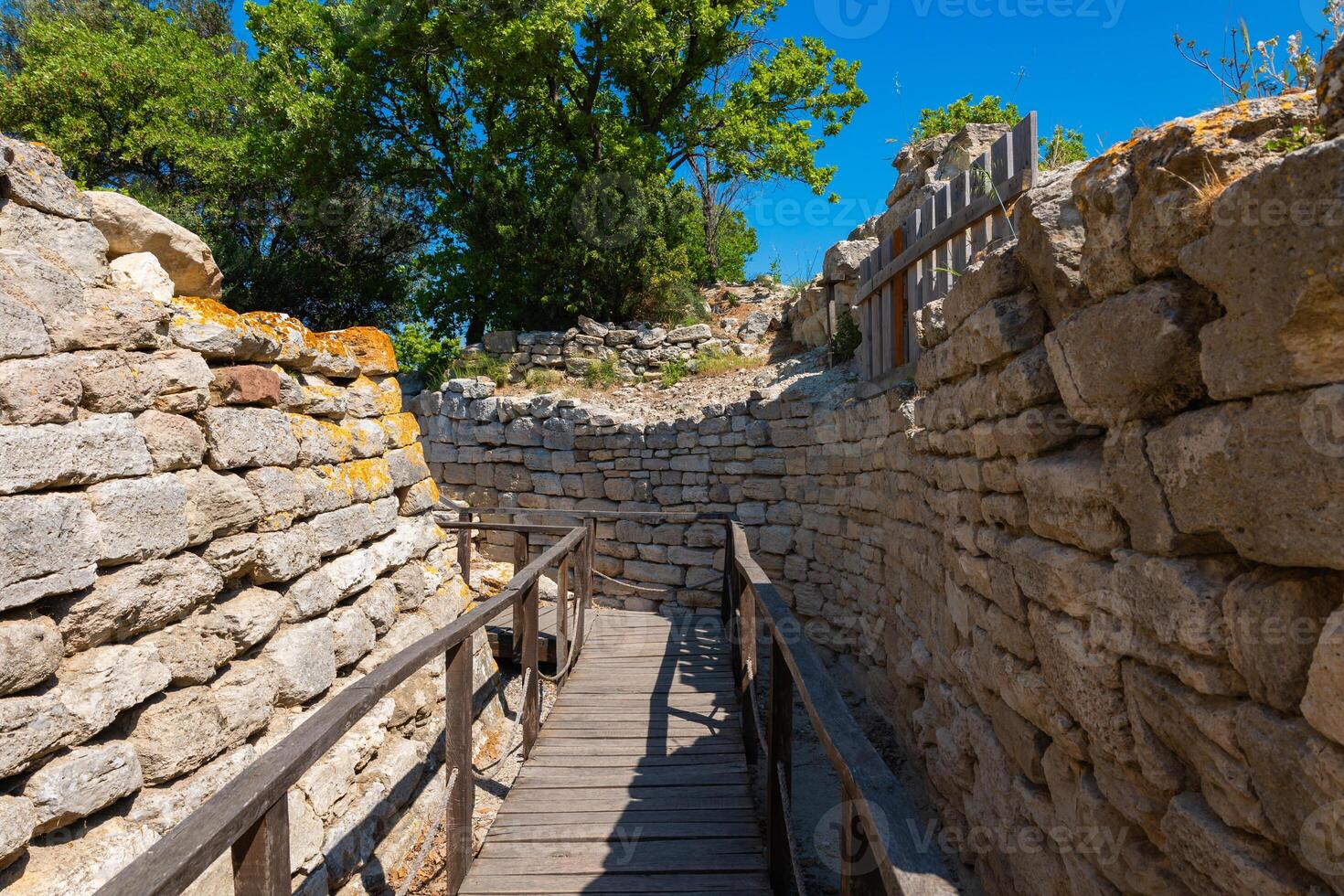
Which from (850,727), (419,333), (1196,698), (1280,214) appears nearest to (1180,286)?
(1280,214)

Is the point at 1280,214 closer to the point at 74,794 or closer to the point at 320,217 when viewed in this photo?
the point at 74,794

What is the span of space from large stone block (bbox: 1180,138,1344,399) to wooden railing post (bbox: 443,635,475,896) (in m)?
2.37

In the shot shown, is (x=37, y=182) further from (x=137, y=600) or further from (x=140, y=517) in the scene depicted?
(x=137, y=600)

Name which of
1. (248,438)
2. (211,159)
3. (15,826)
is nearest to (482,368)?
(211,159)

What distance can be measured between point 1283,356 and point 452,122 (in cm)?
1657

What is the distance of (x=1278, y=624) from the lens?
1.24 metres

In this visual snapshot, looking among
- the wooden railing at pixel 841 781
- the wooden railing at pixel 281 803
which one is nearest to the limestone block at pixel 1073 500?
the wooden railing at pixel 841 781

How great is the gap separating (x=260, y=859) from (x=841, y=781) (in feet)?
4.08

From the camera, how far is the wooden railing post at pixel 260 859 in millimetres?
1503

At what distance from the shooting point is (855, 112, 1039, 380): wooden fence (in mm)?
3730

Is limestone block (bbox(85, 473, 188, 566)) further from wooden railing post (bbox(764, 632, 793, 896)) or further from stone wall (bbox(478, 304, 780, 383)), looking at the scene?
stone wall (bbox(478, 304, 780, 383))

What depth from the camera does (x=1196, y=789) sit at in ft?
4.85

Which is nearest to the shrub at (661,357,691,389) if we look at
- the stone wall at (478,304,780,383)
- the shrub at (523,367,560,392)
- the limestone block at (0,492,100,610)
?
the stone wall at (478,304,780,383)

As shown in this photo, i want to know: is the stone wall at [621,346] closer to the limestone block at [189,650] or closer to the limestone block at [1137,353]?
the limestone block at [189,650]
